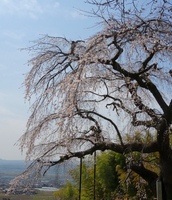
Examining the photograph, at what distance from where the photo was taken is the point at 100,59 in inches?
171

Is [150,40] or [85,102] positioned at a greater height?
[150,40]

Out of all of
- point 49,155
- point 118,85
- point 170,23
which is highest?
point 170,23

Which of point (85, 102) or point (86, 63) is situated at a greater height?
point (86, 63)

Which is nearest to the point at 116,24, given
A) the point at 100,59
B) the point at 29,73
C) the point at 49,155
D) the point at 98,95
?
the point at 100,59

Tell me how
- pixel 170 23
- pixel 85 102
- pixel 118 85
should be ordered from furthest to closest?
pixel 118 85, pixel 85 102, pixel 170 23

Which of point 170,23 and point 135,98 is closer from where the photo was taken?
point 170,23

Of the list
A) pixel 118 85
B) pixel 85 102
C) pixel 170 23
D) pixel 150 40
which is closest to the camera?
pixel 170 23

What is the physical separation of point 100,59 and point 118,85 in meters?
0.85

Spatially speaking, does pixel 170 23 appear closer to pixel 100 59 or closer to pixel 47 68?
pixel 100 59

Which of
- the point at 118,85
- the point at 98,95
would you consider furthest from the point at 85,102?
the point at 118,85

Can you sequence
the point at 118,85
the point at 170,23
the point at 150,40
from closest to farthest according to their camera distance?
the point at 170,23
the point at 150,40
the point at 118,85

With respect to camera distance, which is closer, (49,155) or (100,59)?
(100,59)

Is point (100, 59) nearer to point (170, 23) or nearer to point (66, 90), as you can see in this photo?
point (66, 90)

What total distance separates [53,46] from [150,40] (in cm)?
160
